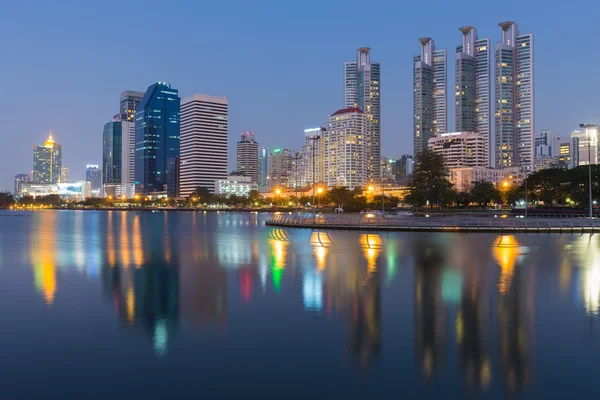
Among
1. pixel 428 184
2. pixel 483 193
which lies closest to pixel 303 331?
pixel 428 184

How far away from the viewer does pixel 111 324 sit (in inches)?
440

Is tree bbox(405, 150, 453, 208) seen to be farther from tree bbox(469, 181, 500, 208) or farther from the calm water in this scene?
the calm water

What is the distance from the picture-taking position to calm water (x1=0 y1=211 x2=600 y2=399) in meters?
7.63

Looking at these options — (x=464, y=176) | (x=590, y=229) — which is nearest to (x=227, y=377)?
(x=590, y=229)

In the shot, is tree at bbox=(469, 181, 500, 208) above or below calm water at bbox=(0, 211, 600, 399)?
above

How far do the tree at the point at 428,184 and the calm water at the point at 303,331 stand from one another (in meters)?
67.8

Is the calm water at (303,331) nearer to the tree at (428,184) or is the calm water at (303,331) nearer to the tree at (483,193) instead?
the tree at (428,184)

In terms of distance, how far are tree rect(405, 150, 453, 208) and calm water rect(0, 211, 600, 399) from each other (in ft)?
222

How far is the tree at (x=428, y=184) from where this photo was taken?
3410 inches

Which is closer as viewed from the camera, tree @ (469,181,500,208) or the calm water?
the calm water

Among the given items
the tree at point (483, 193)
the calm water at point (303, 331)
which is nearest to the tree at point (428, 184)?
the tree at point (483, 193)

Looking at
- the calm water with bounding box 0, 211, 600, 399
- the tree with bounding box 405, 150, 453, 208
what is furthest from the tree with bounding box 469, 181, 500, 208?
the calm water with bounding box 0, 211, 600, 399

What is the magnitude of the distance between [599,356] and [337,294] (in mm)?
7012

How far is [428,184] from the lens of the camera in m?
88.7
